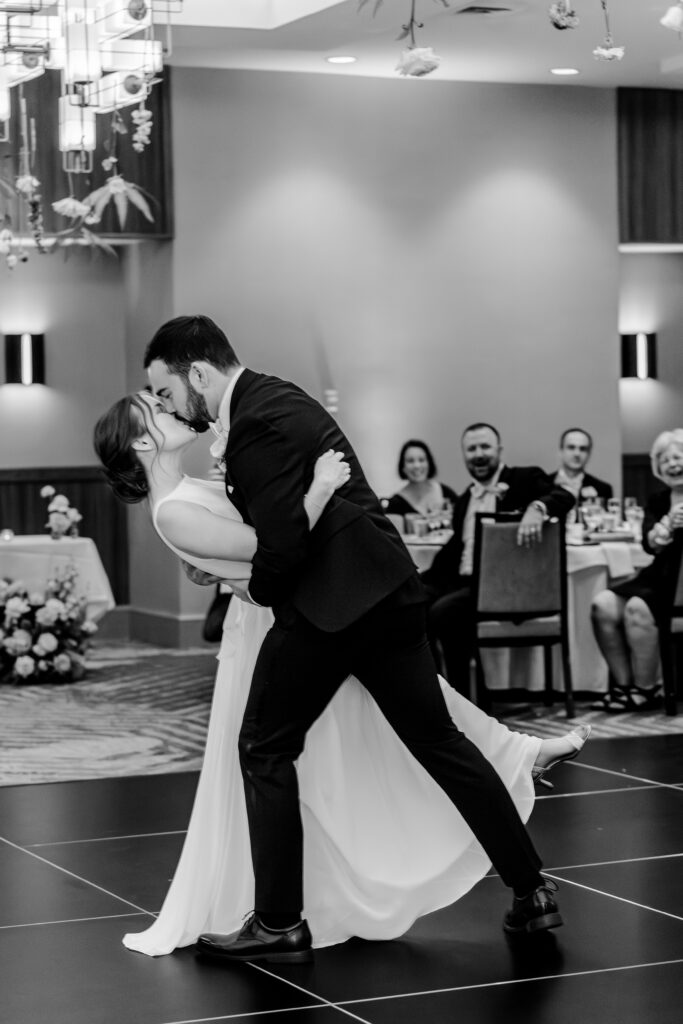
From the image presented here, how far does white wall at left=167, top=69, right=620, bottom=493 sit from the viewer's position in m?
10.3

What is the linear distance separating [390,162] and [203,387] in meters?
7.33

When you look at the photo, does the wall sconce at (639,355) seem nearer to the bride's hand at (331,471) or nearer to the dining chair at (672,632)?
the dining chair at (672,632)

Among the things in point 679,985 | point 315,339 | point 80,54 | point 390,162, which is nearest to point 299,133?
point 390,162

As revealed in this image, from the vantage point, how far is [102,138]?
397 inches

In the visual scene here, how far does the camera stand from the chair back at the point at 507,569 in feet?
24.7

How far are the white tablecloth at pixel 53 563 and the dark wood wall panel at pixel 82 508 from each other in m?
1.62

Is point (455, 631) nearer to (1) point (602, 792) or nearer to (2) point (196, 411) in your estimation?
(1) point (602, 792)

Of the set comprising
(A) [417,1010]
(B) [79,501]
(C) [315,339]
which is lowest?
(A) [417,1010]

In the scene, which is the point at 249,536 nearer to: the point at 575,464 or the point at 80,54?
the point at 80,54

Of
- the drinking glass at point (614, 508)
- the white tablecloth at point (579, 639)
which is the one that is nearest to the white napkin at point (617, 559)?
the white tablecloth at point (579, 639)

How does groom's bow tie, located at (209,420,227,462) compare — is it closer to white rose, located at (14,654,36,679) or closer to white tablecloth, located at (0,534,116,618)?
white rose, located at (14,654,36,679)

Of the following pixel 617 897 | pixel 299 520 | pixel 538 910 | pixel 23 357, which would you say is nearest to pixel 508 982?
pixel 538 910

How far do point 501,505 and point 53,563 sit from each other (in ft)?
8.90

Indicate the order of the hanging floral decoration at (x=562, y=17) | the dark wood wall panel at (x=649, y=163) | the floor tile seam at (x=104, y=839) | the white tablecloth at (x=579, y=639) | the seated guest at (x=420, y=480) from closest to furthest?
the hanging floral decoration at (x=562, y=17) → the floor tile seam at (x=104, y=839) → the white tablecloth at (x=579, y=639) → the seated guest at (x=420, y=480) → the dark wood wall panel at (x=649, y=163)
